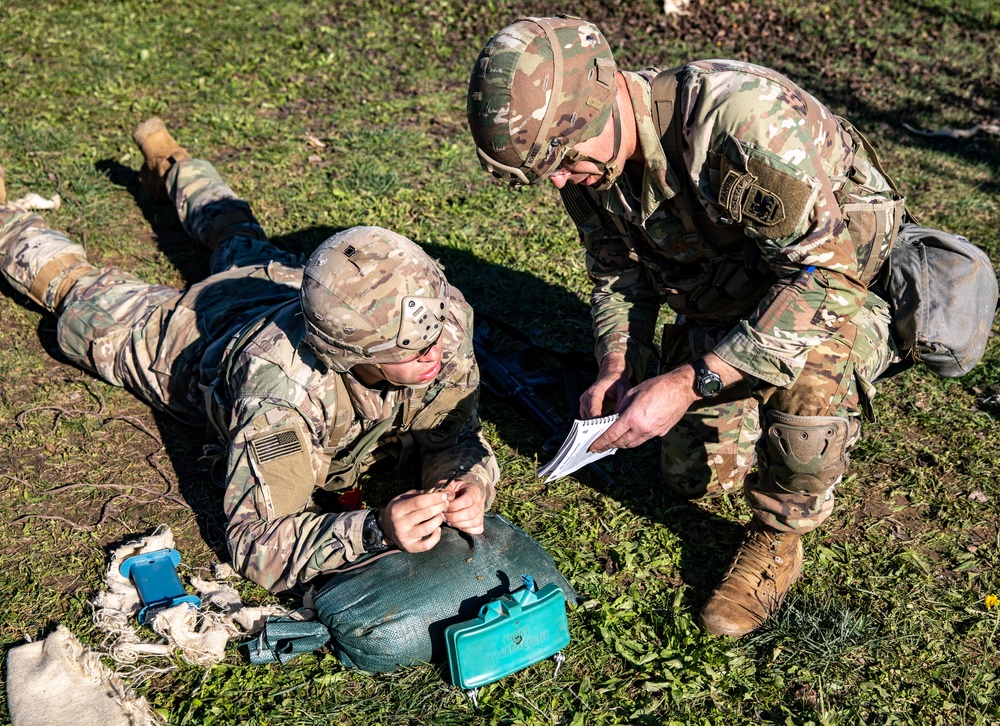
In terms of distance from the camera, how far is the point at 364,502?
4.69m

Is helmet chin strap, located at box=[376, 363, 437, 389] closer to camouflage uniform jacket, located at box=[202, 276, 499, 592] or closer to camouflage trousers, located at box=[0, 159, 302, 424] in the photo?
camouflage uniform jacket, located at box=[202, 276, 499, 592]

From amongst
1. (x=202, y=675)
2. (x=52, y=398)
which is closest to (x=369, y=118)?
(x=52, y=398)

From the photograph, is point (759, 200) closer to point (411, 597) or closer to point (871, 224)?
point (871, 224)

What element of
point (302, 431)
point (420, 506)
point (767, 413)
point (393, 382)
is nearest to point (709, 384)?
point (767, 413)

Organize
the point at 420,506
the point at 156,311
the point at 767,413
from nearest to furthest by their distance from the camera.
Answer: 1. the point at 420,506
2. the point at 767,413
3. the point at 156,311

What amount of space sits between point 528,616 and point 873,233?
225 cm

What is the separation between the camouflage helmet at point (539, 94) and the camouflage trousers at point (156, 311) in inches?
77.3

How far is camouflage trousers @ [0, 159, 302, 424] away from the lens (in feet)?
16.5

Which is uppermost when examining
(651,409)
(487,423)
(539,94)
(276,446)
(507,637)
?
(539,94)

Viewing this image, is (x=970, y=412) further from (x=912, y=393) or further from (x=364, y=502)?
(x=364, y=502)

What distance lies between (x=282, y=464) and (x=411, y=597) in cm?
79

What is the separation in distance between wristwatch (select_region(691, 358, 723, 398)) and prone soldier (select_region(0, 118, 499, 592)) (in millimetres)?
1021

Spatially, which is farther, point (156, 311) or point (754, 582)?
point (156, 311)

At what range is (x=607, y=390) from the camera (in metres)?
4.09
